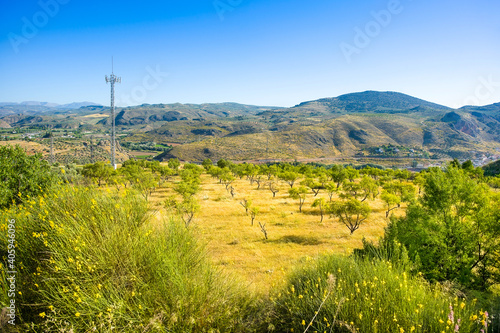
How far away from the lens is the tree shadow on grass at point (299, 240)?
25.1 metres

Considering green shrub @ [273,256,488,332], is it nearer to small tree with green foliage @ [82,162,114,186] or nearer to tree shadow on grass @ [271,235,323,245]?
tree shadow on grass @ [271,235,323,245]

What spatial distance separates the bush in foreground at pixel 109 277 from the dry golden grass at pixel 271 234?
29.9 ft

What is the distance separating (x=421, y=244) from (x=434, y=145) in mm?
180506

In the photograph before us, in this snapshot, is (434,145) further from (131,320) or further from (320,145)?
(131,320)

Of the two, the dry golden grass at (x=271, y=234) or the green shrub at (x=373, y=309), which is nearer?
the green shrub at (x=373, y=309)

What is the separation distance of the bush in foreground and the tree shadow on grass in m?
20.4

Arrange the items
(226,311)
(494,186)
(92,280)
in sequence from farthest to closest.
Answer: (494,186), (226,311), (92,280)

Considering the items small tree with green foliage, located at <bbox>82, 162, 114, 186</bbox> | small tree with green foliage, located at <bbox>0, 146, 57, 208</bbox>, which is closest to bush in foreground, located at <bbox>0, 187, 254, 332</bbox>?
small tree with green foliage, located at <bbox>0, 146, 57, 208</bbox>

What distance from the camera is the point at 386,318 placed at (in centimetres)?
461

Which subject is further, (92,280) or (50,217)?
(50,217)

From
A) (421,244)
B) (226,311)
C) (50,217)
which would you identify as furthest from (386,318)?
(421,244)

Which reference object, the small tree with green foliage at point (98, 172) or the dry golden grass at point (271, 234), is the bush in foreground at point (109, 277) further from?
the small tree with green foliage at point (98, 172)

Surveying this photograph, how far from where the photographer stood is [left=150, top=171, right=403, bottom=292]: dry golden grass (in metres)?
19.3

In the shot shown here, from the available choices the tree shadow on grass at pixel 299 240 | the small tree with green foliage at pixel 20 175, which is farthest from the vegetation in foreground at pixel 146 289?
the tree shadow on grass at pixel 299 240
